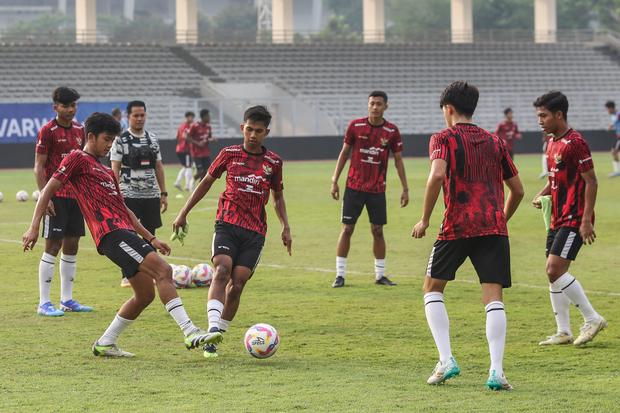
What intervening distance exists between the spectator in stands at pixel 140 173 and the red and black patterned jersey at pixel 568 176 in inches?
209

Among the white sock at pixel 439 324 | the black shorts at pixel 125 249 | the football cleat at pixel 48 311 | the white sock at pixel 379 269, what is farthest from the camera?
the white sock at pixel 379 269

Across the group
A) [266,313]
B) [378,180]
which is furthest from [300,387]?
[378,180]

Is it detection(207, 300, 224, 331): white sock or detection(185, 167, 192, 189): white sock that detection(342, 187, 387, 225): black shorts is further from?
detection(185, 167, 192, 189): white sock

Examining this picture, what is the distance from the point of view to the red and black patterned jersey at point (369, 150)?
14.3 metres

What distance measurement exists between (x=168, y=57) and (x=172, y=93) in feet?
13.3

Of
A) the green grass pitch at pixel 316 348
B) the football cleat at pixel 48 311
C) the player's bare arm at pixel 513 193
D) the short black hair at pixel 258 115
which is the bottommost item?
the green grass pitch at pixel 316 348

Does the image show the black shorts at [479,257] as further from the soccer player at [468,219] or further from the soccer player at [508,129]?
the soccer player at [508,129]

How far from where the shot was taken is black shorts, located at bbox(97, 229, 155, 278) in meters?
9.12

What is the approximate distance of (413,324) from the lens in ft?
36.4

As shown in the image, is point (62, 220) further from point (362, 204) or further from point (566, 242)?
point (566, 242)

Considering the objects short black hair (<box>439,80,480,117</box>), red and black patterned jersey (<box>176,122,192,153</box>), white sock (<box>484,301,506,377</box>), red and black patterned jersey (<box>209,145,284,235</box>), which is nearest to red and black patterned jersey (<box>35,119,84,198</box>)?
red and black patterned jersey (<box>209,145,284,235</box>)

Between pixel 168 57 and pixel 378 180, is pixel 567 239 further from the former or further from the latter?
pixel 168 57

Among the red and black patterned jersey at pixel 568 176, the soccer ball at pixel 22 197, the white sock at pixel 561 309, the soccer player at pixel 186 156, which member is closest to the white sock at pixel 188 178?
the soccer player at pixel 186 156

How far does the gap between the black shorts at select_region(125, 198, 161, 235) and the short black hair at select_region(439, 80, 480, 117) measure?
6.30 metres
